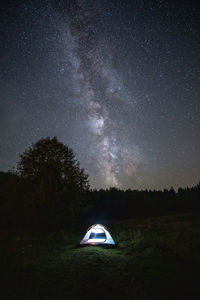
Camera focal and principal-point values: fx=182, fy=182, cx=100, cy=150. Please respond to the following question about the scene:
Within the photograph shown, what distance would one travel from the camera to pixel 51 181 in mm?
19219

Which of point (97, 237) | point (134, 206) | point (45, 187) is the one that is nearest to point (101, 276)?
point (97, 237)

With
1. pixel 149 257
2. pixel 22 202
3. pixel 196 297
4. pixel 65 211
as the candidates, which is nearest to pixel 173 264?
pixel 149 257

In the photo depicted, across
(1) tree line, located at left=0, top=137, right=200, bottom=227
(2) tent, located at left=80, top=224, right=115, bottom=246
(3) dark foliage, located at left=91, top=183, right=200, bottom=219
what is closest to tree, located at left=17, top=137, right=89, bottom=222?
(1) tree line, located at left=0, top=137, right=200, bottom=227

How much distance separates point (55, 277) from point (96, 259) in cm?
264

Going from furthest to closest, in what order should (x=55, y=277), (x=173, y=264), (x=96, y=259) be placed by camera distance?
(x=96, y=259) < (x=173, y=264) < (x=55, y=277)

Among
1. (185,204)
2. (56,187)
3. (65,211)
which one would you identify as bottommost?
(65,211)

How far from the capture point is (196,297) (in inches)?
189

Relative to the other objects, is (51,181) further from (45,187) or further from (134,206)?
(134,206)

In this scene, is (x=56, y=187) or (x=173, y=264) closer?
(x=173, y=264)

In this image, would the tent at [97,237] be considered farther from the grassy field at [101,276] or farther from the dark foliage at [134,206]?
the dark foliage at [134,206]

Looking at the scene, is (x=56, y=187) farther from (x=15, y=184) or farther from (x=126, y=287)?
(x=126, y=287)

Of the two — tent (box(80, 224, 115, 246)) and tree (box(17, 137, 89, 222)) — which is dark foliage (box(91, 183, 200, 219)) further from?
tent (box(80, 224, 115, 246))

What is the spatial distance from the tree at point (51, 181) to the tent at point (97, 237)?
17.1ft

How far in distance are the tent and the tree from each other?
5.20m
